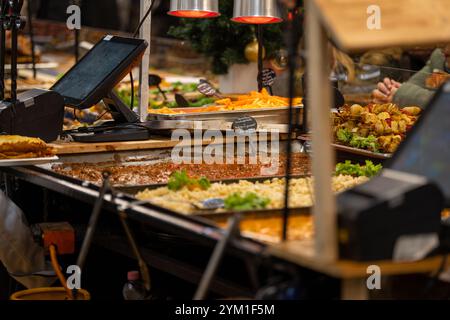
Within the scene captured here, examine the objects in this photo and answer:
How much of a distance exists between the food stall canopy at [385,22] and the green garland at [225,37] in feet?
16.2

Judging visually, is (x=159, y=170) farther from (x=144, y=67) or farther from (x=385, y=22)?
(x=385, y=22)

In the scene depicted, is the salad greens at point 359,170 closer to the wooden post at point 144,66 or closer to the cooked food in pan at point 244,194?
the cooked food in pan at point 244,194

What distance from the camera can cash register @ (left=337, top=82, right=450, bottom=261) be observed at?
9.22ft

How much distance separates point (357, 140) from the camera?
522 centimetres

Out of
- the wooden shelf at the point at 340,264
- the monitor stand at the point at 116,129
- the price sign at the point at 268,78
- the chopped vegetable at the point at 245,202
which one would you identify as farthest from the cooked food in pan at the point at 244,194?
the price sign at the point at 268,78

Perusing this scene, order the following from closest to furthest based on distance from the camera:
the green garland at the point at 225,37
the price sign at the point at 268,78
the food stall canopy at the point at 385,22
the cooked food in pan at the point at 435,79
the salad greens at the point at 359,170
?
1. the food stall canopy at the point at 385,22
2. the salad greens at the point at 359,170
3. the price sign at the point at 268,78
4. the cooked food in pan at the point at 435,79
5. the green garland at the point at 225,37

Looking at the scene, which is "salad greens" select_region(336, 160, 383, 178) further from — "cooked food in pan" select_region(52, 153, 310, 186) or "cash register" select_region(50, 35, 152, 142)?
"cash register" select_region(50, 35, 152, 142)

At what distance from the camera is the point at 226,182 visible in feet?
14.3

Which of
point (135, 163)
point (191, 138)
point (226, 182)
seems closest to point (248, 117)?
point (191, 138)

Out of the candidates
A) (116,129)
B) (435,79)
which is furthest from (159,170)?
(435,79)

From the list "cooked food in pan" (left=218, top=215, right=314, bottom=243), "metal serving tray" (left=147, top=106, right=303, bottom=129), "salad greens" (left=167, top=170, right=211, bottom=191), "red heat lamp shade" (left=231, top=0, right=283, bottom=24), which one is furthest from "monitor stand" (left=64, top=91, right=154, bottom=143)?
"cooked food in pan" (left=218, top=215, right=314, bottom=243)

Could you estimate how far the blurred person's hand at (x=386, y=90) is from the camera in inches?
268

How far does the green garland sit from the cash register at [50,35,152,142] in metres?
2.47
